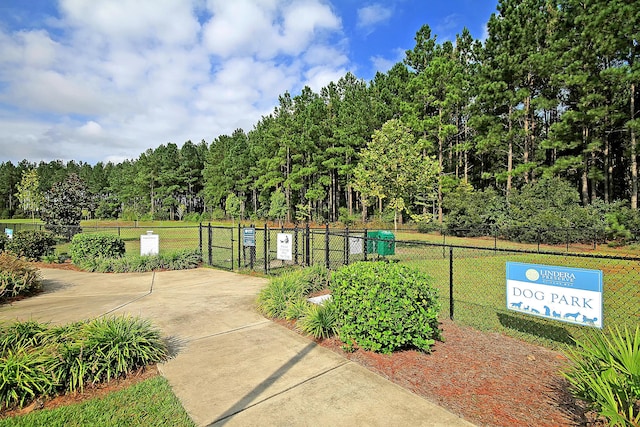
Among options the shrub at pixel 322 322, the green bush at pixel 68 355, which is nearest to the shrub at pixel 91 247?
the green bush at pixel 68 355

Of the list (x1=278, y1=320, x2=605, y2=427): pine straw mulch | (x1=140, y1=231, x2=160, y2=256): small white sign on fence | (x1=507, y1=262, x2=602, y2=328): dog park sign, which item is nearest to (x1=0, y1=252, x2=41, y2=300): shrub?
(x1=140, y1=231, x2=160, y2=256): small white sign on fence

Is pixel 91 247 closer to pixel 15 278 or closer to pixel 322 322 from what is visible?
pixel 15 278

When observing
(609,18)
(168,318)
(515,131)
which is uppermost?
(609,18)

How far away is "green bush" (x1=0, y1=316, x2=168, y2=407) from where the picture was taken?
10.3ft

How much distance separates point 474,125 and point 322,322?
1010 inches

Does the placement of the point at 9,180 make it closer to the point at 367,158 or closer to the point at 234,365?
the point at 367,158

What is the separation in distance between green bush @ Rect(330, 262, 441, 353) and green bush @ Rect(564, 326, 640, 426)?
1.47 meters

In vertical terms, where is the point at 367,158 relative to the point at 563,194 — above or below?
above

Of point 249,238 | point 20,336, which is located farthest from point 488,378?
point 249,238

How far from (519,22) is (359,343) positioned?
89.2 feet

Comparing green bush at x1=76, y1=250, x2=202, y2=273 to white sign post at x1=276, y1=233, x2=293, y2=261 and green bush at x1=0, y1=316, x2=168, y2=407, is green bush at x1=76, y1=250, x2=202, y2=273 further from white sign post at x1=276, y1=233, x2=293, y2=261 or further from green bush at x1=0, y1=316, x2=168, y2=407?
green bush at x1=0, y1=316, x2=168, y2=407

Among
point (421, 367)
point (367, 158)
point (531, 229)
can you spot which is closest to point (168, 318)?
point (421, 367)

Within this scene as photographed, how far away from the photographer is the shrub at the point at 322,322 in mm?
4562

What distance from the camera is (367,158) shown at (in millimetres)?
19500
